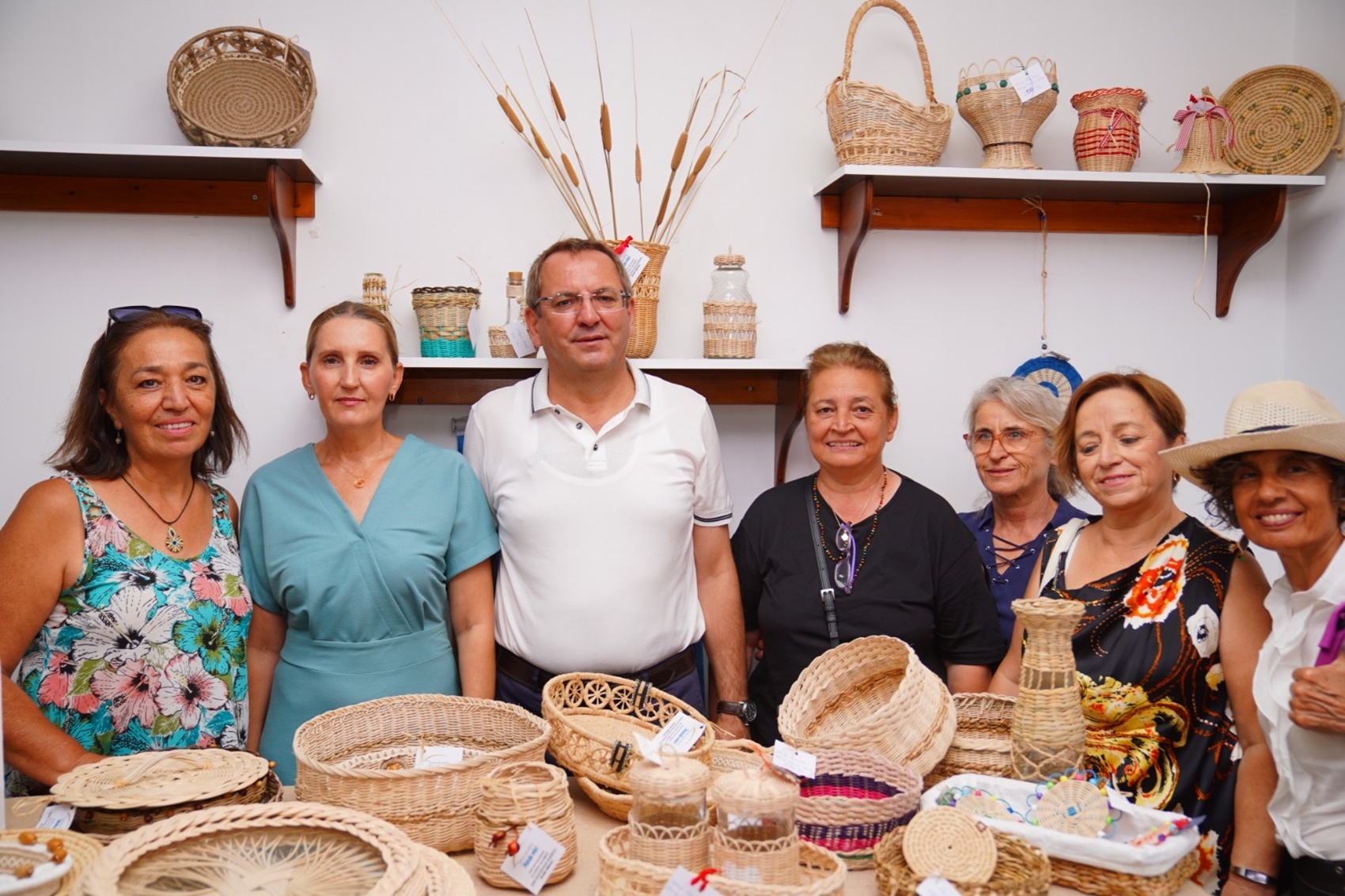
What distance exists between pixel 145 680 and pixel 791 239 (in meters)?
2.10

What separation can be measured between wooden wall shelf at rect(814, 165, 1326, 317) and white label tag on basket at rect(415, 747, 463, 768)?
1.86 m

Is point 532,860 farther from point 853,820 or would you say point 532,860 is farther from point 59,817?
point 59,817

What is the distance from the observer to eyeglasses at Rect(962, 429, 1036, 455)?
2.57m

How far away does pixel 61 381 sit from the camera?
285cm

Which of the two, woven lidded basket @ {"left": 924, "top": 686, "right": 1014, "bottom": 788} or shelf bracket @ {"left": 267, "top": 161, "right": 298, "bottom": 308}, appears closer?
woven lidded basket @ {"left": 924, "top": 686, "right": 1014, "bottom": 788}

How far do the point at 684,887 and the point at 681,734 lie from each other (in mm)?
390

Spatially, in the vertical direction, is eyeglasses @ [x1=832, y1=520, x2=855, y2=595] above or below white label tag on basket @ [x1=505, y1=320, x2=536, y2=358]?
below

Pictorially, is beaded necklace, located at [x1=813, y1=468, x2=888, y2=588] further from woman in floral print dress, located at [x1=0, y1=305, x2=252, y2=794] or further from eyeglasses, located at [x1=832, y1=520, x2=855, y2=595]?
woman in floral print dress, located at [x1=0, y1=305, x2=252, y2=794]

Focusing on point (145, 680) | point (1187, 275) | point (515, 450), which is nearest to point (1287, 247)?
point (1187, 275)

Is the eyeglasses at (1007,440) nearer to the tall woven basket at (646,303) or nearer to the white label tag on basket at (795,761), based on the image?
the tall woven basket at (646,303)

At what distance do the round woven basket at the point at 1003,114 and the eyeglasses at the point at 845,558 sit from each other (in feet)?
4.03

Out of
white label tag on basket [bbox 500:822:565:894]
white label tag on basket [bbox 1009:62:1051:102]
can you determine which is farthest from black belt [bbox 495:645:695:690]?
white label tag on basket [bbox 1009:62:1051:102]

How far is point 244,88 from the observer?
2.72 metres

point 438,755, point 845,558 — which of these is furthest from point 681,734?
point 845,558
